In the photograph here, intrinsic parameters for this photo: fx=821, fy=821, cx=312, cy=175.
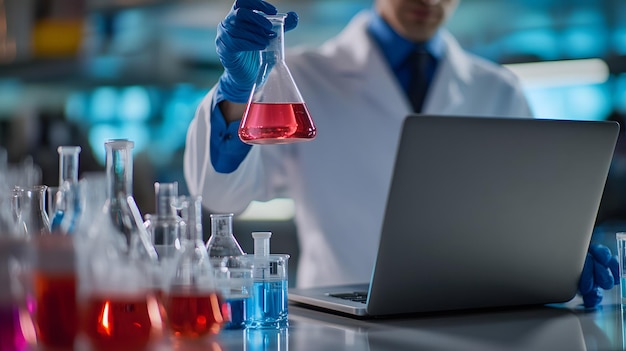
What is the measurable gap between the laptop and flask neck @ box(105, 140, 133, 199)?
461 mm

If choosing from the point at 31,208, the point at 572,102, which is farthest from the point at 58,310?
the point at 572,102

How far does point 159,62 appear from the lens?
4.58m

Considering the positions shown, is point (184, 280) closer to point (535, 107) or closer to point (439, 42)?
point (439, 42)

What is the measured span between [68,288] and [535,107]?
3.42 metres

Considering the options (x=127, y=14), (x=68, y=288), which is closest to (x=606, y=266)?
(x=68, y=288)

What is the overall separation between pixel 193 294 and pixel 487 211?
62cm

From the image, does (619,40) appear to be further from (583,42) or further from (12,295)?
(12,295)

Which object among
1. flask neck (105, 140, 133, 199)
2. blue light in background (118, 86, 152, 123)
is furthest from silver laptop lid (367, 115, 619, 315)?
blue light in background (118, 86, 152, 123)

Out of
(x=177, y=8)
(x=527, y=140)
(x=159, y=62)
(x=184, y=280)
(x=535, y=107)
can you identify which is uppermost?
(x=177, y=8)

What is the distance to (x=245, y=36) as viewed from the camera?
1.57 meters

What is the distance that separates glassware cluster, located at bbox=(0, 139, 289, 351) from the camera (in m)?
0.87

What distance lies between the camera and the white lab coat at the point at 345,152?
251 cm

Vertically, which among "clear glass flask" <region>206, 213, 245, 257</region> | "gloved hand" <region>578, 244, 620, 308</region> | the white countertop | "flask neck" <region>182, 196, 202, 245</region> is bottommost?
the white countertop

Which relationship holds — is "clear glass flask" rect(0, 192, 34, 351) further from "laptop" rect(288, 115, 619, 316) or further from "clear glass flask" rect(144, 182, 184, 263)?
"laptop" rect(288, 115, 619, 316)
